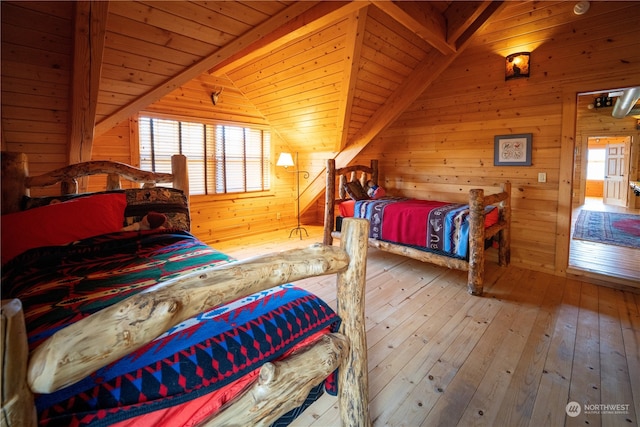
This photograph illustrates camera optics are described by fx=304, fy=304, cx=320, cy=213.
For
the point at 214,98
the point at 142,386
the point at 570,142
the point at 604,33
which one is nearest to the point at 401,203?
the point at 570,142

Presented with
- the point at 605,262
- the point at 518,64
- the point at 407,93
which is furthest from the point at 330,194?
the point at 605,262

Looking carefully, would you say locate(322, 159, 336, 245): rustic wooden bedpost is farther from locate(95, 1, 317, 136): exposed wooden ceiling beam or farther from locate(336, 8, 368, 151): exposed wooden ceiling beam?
locate(95, 1, 317, 136): exposed wooden ceiling beam

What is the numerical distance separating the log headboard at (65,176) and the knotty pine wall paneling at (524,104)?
10.7 feet

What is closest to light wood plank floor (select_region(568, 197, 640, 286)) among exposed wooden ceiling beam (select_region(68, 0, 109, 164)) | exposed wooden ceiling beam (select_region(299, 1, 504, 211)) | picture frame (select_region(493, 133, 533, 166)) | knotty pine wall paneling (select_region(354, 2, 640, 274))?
knotty pine wall paneling (select_region(354, 2, 640, 274))

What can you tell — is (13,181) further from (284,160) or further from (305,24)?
(284,160)

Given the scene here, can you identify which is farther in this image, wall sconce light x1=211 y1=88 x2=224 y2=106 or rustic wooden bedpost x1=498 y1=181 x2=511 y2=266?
wall sconce light x1=211 y1=88 x2=224 y2=106

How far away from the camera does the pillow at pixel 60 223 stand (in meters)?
1.66

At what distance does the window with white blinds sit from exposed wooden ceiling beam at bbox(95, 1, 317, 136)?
99 cm

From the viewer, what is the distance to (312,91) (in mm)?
4047

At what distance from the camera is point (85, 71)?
2225mm

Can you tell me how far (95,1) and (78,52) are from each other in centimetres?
43

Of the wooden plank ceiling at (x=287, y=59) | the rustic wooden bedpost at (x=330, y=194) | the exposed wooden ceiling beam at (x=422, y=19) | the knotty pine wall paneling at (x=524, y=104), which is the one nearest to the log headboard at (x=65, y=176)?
the wooden plank ceiling at (x=287, y=59)

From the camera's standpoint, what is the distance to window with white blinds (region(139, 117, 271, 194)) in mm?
4078

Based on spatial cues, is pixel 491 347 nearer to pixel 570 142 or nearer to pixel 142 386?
pixel 142 386
